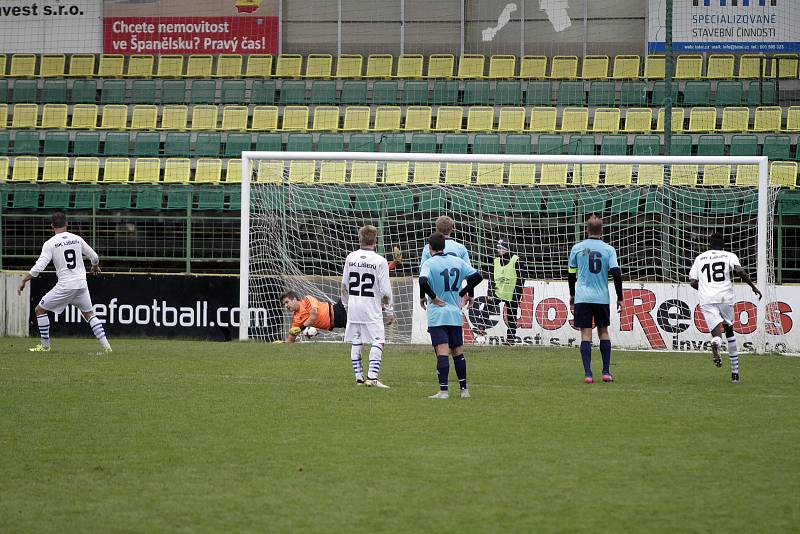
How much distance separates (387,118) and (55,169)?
825 cm

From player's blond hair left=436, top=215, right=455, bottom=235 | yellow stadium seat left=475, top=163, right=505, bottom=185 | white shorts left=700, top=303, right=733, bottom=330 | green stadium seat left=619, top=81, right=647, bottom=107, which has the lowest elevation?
white shorts left=700, top=303, right=733, bottom=330

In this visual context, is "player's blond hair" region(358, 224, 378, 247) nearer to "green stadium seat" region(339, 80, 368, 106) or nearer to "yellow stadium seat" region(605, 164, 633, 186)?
"yellow stadium seat" region(605, 164, 633, 186)

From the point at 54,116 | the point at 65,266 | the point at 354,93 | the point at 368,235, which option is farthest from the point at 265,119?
the point at 368,235

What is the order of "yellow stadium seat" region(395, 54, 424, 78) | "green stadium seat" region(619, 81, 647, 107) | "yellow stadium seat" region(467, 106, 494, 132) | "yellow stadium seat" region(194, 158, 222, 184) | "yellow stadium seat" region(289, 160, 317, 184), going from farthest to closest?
"yellow stadium seat" region(395, 54, 424, 78), "green stadium seat" region(619, 81, 647, 107), "yellow stadium seat" region(467, 106, 494, 132), "yellow stadium seat" region(194, 158, 222, 184), "yellow stadium seat" region(289, 160, 317, 184)

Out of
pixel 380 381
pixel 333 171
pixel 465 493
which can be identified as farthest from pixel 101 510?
pixel 333 171

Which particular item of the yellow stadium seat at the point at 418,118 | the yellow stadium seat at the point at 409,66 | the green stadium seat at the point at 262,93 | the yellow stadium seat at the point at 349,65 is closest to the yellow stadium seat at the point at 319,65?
the yellow stadium seat at the point at 349,65

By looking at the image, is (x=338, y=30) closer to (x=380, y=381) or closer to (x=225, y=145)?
(x=225, y=145)

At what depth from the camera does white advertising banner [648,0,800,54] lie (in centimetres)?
2948

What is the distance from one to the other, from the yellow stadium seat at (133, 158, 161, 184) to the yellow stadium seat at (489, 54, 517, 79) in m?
9.40

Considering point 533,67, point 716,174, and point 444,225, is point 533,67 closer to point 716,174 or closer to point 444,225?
point 716,174

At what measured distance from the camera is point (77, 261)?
1634cm

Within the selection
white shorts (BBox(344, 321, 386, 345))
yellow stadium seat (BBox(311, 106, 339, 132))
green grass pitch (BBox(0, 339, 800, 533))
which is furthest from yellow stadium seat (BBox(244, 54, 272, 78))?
white shorts (BBox(344, 321, 386, 345))

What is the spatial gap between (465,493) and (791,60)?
79.7 ft

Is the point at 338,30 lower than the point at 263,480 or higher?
higher
